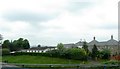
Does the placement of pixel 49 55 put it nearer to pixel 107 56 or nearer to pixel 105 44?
pixel 107 56

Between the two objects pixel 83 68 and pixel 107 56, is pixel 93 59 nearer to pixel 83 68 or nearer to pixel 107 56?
pixel 107 56

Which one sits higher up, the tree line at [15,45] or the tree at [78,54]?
the tree line at [15,45]

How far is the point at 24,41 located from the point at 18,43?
4736 millimetres

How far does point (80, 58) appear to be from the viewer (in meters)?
57.0

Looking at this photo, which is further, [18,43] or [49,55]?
[18,43]

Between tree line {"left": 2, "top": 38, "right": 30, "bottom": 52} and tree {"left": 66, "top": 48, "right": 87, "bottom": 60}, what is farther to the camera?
tree line {"left": 2, "top": 38, "right": 30, "bottom": 52}

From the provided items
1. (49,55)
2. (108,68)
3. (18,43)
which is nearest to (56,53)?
(49,55)

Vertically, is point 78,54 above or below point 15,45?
below

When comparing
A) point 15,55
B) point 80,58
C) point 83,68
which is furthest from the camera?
point 15,55

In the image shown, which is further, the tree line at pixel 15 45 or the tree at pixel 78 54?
the tree line at pixel 15 45

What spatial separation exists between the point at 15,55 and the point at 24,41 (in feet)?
103

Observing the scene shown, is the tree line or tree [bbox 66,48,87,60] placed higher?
the tree line

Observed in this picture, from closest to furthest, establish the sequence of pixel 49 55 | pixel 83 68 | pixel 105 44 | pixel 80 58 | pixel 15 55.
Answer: pixel 83 68
pixel 80 58
pixel 49 55
pixel 15 55
pixel 105 44

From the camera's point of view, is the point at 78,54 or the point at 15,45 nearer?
the point at 78,54
